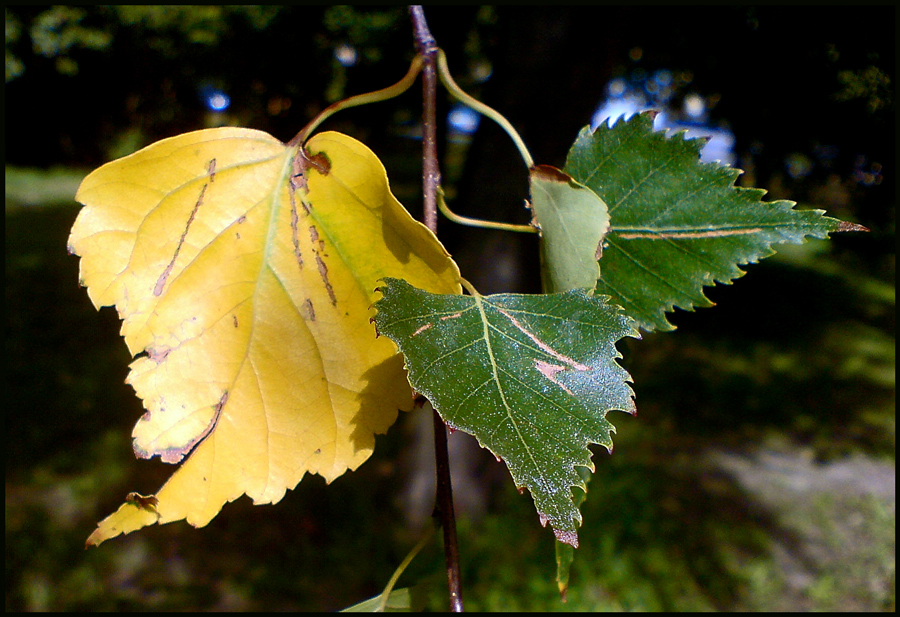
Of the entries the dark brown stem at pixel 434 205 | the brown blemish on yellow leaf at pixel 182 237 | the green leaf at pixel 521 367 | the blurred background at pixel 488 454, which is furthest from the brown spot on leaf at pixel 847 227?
the blurred background at pixel 488 454

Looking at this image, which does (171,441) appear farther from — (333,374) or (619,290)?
→ (619,290)

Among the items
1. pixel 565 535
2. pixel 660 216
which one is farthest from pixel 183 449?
pixel 660 216

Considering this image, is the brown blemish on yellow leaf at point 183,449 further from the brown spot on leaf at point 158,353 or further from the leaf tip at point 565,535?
the leaf tip at point 565,535

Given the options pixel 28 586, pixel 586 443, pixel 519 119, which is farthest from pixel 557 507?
pixel 28 586

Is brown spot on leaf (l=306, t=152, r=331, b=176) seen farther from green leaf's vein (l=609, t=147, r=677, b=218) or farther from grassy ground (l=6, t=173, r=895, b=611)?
grassy ground (l=6, t=173, r=895, b=611)

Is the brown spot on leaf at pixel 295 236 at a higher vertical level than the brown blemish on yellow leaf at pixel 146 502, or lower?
higher

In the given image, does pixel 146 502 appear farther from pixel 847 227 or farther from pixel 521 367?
pixel 847 227
